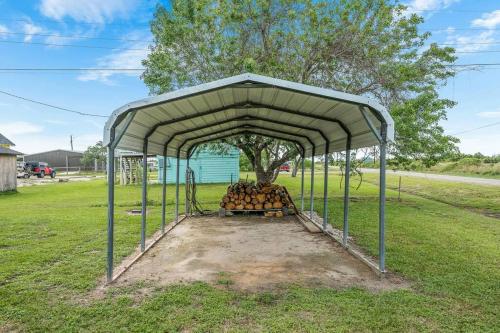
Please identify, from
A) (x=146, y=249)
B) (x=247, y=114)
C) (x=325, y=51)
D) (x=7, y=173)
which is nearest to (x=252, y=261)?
(x=146, y=249)

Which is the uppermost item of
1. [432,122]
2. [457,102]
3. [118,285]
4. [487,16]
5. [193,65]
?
[487,16]

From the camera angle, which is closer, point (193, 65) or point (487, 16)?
point (193, 65)

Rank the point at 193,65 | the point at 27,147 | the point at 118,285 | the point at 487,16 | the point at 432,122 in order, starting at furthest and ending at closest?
the point at 27,147, the point at 487,16, the point at 193,65, the point at 432,122, the point at 118,285

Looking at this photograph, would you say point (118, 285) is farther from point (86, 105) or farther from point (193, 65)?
point (86, 105)

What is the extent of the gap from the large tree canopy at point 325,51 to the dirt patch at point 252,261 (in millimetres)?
4306

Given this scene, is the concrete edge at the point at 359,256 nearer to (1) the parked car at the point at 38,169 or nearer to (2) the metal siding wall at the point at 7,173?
(2) the metal siding wall at the point at 7,173

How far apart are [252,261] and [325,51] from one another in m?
6.71

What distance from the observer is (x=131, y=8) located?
1636cm

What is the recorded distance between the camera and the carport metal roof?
3.95 metres

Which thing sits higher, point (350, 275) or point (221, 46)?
point (221, 46)

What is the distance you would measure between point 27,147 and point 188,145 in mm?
53620

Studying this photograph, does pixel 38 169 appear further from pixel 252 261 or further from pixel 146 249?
pixel 252 261

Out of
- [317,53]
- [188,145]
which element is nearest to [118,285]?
[188,145]

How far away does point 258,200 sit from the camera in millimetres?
9312
